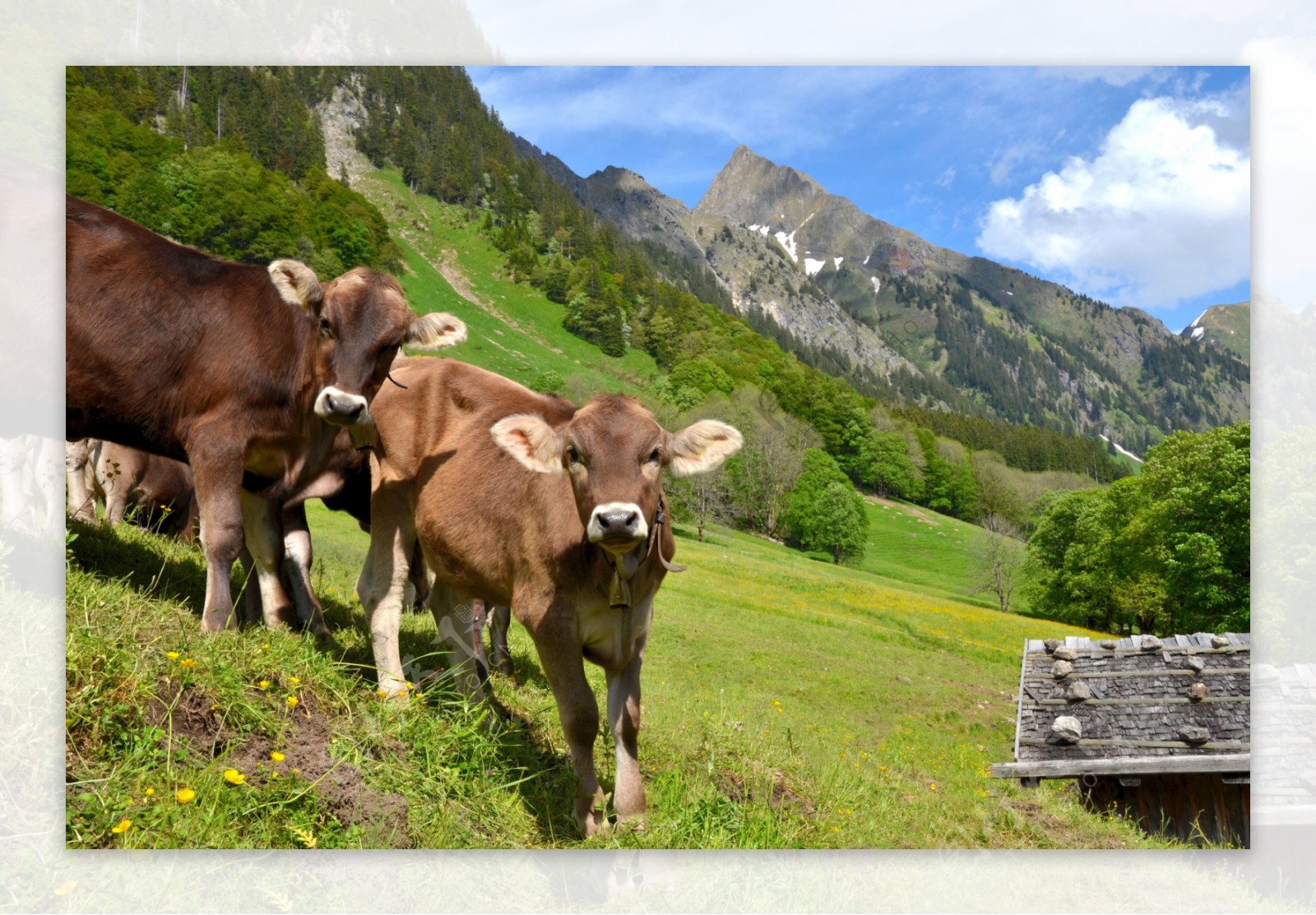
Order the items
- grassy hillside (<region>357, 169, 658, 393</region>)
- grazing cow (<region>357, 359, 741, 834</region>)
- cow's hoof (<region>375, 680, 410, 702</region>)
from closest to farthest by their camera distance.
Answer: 1. grazing cow (<region>357, 359, 741, 834</region>)
2. cow's hoof (<region>375, 680, 410, 702</region>)
3. grassy hillside (<region>357, 169, 658, 393</region>)

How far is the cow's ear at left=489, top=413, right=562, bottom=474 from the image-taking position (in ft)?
12.7

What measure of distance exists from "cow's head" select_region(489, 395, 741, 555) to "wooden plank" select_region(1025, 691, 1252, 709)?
405 centimetres

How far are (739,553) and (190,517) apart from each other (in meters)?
4.67

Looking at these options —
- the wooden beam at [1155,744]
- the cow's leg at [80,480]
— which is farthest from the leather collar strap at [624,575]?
the cow's leg at [80,480]

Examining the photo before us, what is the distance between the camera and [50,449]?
5191mm

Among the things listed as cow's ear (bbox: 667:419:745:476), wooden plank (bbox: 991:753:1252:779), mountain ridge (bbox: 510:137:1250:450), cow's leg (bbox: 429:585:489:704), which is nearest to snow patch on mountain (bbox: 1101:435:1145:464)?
mountain ridge (bbox: 510:137:1250:450)

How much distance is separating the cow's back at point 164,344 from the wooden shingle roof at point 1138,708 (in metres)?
5.35

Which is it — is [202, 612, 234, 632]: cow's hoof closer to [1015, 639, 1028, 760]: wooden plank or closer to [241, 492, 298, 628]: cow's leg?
[241, 492, 298, 628]: cow's leg

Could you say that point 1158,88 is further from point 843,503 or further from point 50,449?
point 50,449

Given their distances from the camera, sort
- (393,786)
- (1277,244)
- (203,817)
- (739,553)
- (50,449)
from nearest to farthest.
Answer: (203,817)
(393,786)
(50,449)
(1277,244)
(739,553)

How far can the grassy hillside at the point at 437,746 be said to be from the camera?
395 centimetres

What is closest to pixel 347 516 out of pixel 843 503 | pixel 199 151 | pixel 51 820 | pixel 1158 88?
pixel 199 151

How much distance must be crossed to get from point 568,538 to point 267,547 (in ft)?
7.24

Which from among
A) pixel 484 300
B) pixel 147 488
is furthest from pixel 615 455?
pixel 147 488
